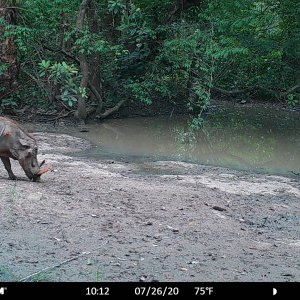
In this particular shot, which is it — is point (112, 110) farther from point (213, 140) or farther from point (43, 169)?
point (43, 169)

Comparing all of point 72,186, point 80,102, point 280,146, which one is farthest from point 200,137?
point 72,186

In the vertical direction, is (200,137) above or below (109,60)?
below

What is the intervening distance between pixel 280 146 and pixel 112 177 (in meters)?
6.73

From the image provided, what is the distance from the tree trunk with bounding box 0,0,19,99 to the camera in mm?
16844

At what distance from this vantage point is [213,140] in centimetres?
1658

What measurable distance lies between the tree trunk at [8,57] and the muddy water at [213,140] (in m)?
2.73

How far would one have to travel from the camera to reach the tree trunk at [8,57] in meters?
16.8

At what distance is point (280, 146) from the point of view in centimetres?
1598

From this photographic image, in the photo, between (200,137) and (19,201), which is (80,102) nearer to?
(200,137)
